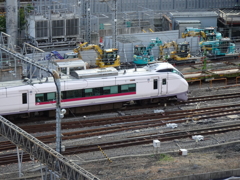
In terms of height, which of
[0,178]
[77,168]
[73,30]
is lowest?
[0,178]

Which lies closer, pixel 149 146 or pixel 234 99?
pixel 149 146

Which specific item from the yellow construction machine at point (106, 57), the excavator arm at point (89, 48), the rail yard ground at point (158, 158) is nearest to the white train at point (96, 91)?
the rail yard ground at point (158, 158)

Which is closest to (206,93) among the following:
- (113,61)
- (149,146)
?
(113,61)

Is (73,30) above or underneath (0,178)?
above

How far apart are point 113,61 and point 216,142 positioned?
12.0 metres

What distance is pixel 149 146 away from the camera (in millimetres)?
20484

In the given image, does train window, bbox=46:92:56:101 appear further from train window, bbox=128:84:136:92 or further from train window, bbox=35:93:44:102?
train window, bbox=128:84:136:92

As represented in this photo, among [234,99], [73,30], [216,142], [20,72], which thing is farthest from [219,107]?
[73,30]

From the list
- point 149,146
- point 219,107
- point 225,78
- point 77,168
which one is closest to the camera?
point 77,168

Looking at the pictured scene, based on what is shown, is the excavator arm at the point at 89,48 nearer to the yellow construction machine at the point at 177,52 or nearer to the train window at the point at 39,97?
the yellow construction machine at the point at 177,52

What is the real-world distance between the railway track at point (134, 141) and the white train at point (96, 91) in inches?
137

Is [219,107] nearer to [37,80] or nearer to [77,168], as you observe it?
[37,80]

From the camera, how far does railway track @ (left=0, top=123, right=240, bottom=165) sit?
19.1m

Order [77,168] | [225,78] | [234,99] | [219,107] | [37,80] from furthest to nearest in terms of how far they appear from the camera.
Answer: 1. [225,78]
2. [234,99]
3. [219,107]
4. [37,80]
5. [77,168]
